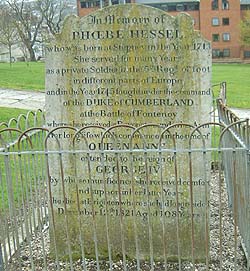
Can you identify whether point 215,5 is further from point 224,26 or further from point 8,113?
point 8,113

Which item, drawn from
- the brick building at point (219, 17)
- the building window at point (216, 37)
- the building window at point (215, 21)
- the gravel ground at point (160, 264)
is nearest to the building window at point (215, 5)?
the brick building at point (219, 17)

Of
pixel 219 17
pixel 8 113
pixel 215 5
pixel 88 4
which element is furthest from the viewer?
pixel 88 4

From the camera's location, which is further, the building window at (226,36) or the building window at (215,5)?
the building window at (226,36)

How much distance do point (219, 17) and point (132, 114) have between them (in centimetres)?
5977

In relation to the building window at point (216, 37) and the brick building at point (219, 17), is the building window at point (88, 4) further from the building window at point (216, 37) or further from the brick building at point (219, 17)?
the building window at point (216, 37)

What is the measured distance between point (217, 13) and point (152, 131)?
196 feet

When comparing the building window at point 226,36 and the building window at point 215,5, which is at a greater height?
the building window at point 215,5

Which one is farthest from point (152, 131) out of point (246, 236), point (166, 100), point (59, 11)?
point (59, 11)

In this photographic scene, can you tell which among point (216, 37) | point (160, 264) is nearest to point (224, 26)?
point (216, 37)

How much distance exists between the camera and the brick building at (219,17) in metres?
61.2

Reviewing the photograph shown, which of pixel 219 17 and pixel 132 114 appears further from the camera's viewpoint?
pixel 219 17

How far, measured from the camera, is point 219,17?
61375 mm

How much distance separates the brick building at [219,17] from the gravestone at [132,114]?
58411 mm

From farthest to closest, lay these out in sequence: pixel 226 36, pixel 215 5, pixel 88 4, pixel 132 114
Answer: pixel 88 4
pixel 226 36
pixel 215 5
pixel 132 114
